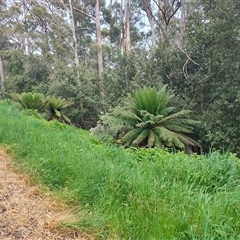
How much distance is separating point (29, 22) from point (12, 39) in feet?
11.2

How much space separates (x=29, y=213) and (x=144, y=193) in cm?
96

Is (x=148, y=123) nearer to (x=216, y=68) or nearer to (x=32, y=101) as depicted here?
(x=216, y=68)

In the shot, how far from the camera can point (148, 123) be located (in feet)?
22.3

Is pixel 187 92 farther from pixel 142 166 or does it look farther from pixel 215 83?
pixel 142 166

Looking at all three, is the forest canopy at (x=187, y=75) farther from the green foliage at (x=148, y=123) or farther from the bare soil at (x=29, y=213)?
the bare soil at (x=29, y=213)

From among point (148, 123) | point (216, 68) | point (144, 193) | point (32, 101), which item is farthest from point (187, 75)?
point (144, 193)

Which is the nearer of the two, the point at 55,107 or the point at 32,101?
the point at 55,107

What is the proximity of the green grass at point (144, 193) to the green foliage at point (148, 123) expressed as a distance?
3395 millimetres

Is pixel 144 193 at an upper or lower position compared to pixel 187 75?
lower

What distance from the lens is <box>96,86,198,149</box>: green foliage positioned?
260 inches

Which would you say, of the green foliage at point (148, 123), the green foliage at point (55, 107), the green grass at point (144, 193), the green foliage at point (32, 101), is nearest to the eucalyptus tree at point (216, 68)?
the green foliage at point (148, 123)

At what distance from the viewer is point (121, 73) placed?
11.5 metres

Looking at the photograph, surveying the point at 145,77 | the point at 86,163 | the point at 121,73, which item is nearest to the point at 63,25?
the point at 121,73

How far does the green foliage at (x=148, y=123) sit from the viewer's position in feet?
21.7
